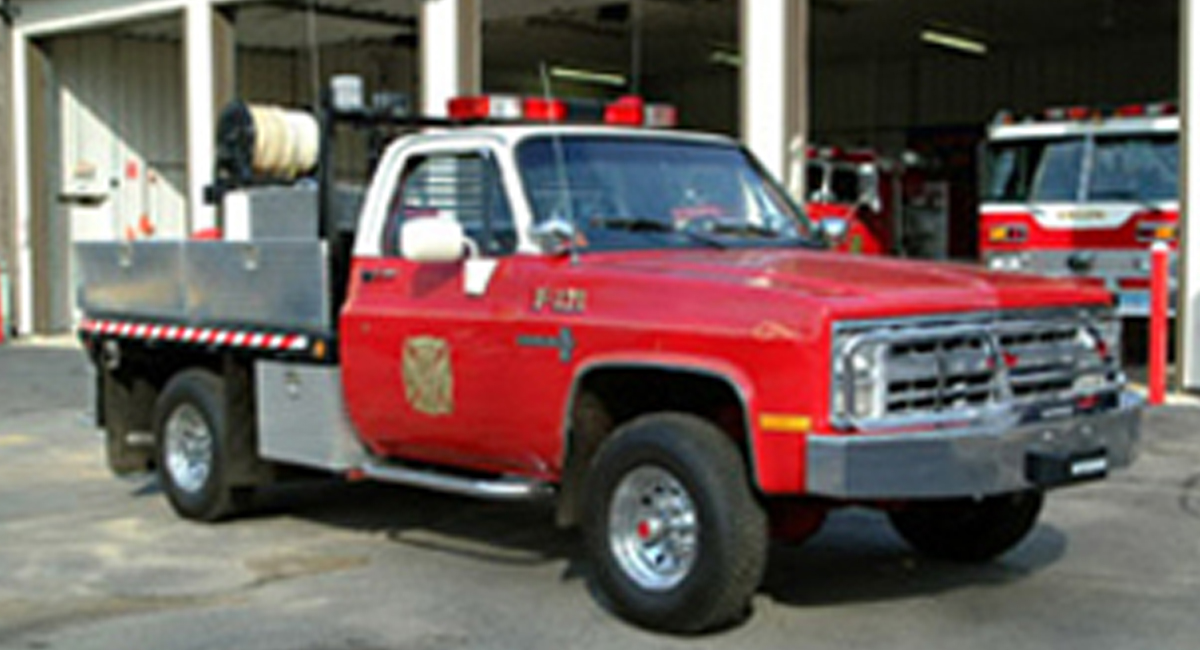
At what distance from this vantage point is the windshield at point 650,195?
261 inches

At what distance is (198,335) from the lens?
8.32m

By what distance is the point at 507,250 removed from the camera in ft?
21.7

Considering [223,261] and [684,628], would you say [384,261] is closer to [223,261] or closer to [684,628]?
[223,261]

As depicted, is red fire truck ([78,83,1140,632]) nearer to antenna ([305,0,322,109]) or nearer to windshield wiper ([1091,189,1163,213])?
antenna ([305,0,322,109])

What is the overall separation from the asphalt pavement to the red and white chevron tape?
3.43 ft

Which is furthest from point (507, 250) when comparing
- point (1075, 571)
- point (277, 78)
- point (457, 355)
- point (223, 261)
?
point (277, 78)

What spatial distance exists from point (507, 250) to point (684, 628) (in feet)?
6.24

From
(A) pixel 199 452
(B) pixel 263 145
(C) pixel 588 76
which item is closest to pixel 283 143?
(B) pixel 263 145

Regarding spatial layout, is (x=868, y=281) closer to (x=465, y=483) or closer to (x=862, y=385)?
(x=862, y=385)

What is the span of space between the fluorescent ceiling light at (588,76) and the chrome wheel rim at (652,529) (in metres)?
26.4

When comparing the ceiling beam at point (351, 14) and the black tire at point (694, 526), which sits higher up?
the ceiling beam at point (351, 14)

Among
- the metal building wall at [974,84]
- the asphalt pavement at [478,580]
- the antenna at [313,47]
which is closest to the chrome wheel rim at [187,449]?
the asphalt pavement at [478,580]

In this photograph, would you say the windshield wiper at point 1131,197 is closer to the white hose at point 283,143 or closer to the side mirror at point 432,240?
the white hose at point 283,143

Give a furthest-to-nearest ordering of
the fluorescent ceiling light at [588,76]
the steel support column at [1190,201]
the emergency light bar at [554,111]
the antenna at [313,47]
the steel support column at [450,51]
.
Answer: the fluorescent ceiling light at [588,76]
the steel support column at [450,51]
the steel support column at [1190,201]
the antenna at [313,47]
the emergency light bar at [554,111]
